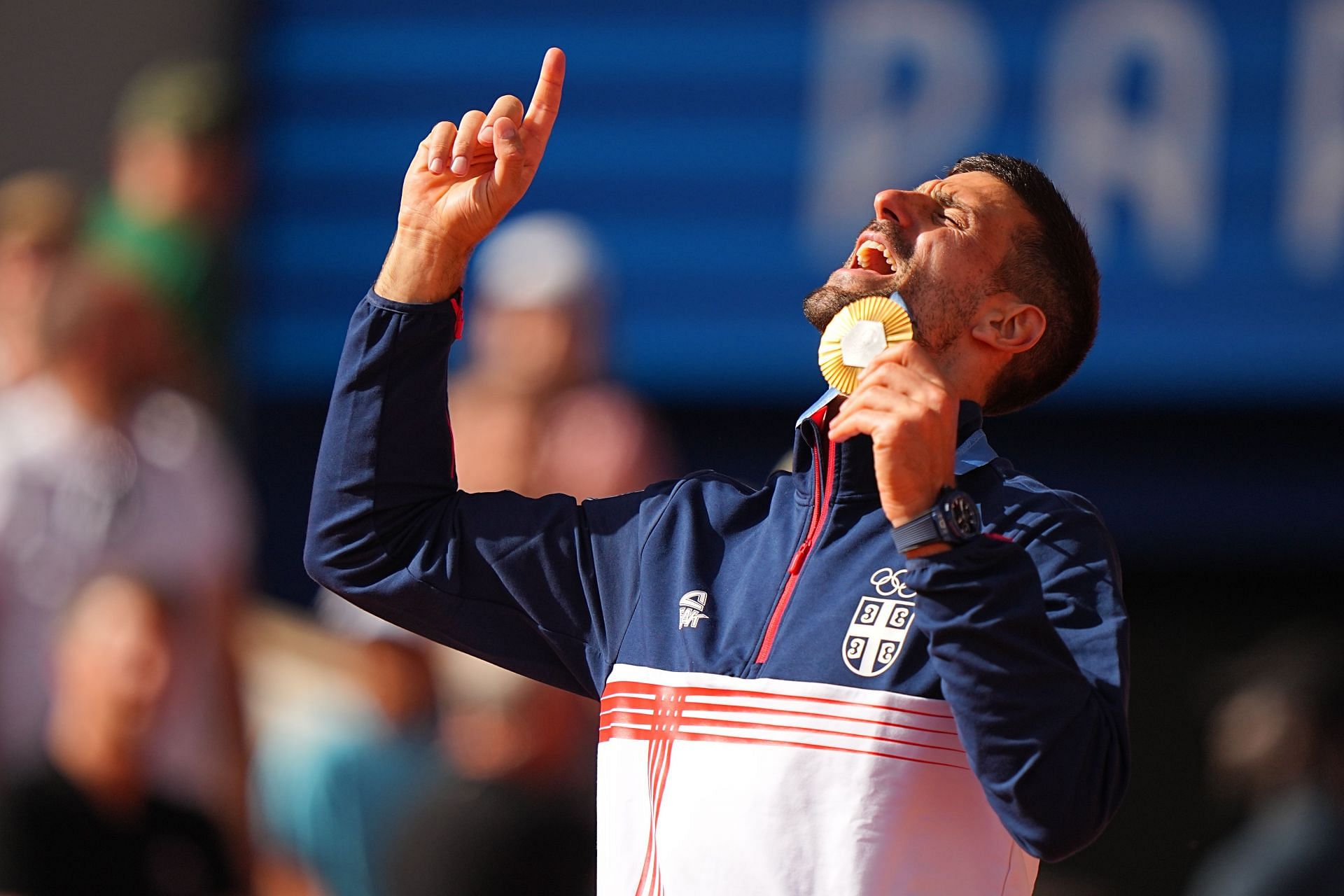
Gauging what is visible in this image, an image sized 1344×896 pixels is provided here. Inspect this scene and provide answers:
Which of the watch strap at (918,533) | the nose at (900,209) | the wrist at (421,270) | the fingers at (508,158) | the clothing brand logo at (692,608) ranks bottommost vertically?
the clothing brand logo at (692,608)

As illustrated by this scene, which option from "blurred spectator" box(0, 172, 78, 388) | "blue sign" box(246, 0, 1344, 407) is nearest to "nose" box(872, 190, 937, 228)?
"blurred spectator" box(0, 172, 78, 388)

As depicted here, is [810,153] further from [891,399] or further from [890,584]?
[891,399]

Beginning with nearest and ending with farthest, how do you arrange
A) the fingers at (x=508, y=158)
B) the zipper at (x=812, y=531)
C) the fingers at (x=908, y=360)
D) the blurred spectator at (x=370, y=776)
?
the fingers at (x=908, y=360)
the zipper at (x=812, y=531)
the fingers at (x=508, y=158)
the blurred spectator at (x=370, y=776)

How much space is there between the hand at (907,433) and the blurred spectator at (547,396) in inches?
114

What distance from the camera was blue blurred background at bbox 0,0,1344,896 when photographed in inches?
242

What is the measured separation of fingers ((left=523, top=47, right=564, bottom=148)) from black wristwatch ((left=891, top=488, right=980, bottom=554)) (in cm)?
75

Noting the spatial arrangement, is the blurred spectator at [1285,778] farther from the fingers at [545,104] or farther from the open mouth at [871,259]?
the fingers at [545,104]

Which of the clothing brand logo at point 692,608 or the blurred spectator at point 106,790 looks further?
the blurred spectator at point 106,790

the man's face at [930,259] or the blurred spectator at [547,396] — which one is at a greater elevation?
the man's face at [930,259]

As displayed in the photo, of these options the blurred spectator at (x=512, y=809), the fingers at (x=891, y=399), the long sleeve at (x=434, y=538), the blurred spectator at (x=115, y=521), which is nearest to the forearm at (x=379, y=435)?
the long sleeve at (x=434, y=538)

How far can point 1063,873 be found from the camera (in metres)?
5.81

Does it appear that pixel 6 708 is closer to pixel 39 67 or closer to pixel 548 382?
pixel 548 382

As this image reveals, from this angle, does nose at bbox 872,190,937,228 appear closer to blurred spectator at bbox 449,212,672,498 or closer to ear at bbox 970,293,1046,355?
ear at bbox 970,293,1046,355

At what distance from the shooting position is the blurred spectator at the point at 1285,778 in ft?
16.5
